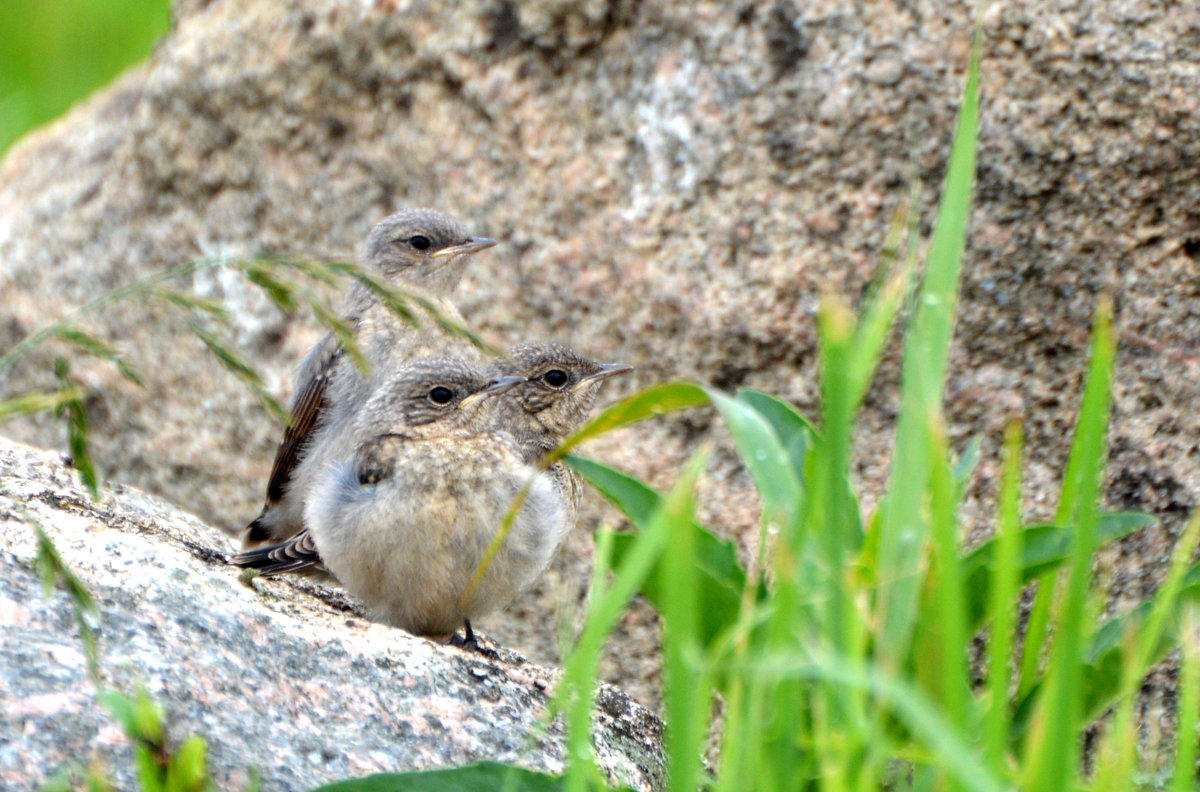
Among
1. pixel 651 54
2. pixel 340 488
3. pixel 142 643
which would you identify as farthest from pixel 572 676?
pixel 651 54

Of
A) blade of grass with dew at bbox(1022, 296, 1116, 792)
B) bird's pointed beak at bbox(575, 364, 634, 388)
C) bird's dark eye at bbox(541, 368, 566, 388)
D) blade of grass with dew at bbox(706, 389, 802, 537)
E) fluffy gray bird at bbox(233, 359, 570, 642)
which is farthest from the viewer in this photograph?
bird's dark eye at bbox(541, 368, 566, 388)

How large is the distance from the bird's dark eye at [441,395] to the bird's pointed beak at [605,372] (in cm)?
60

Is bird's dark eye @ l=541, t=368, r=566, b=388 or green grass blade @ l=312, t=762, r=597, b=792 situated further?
bird's dark eye @ l=541, t=368, r=566, b=388

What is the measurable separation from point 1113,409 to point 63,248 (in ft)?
15.7

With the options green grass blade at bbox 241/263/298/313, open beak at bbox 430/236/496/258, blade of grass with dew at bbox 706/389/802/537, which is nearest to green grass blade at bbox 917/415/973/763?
blade of grass with dew at bbox 706/389/802/537

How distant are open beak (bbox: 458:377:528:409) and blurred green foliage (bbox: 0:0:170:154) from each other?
7.13 m

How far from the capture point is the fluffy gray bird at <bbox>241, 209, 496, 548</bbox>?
5.85m

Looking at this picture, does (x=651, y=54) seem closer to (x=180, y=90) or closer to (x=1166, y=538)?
(x=180, y=90)

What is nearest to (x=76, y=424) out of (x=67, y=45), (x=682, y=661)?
(x=682, y=661)

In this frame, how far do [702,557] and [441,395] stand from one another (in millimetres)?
2141

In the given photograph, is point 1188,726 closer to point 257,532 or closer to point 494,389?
point 494,389

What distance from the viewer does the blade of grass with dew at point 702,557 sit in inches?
122

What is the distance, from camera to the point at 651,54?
5.95 m

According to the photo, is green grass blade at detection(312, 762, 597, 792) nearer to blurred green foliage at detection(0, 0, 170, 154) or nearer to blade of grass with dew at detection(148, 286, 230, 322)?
blade of grass with dew at detection(148, 286, 230, 322)
